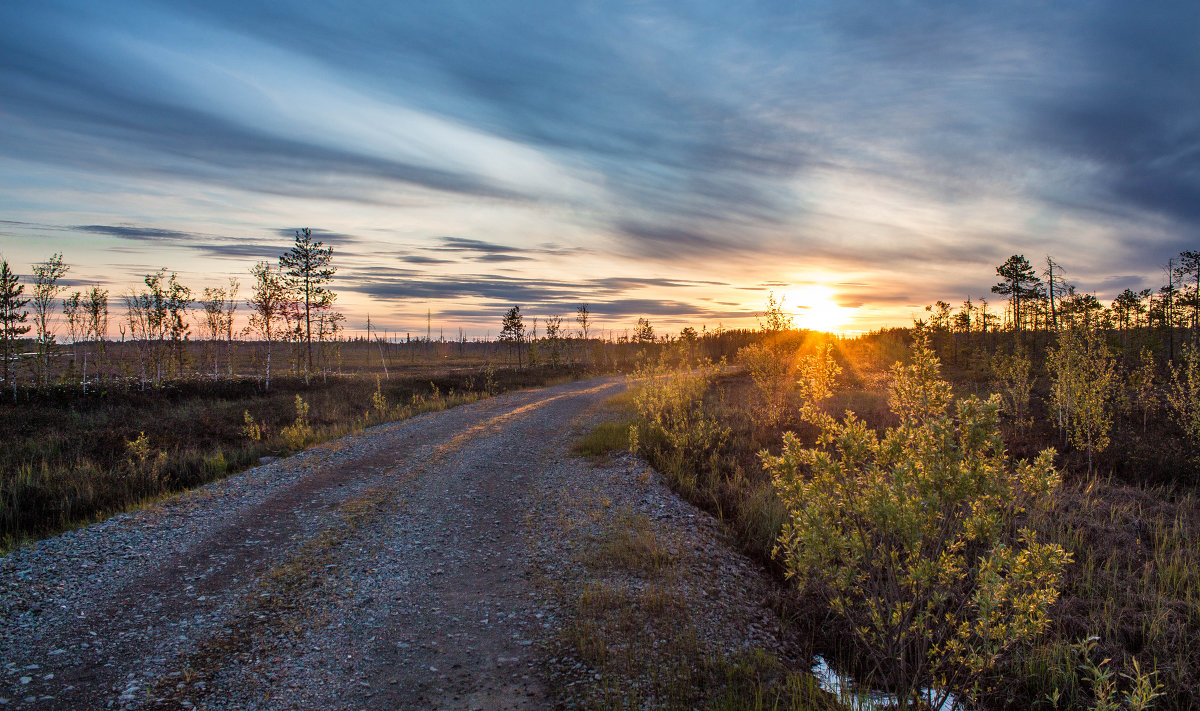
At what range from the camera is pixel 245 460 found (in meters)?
11.9

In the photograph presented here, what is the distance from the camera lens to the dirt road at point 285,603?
4246 millimetres

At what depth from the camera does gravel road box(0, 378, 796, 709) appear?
424 cm

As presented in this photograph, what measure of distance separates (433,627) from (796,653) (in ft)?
12.1

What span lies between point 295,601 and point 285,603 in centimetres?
9

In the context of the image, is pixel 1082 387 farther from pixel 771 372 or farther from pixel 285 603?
pixel 285 603

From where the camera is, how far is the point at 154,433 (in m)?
16.6

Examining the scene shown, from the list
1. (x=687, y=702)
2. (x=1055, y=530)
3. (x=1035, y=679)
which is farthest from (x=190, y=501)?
(x=1055, y=530)

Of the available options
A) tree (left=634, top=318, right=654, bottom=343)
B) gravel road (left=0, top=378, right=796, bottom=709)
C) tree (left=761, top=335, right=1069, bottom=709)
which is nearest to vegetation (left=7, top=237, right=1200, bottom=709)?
tree (left=761, top=335, right=1069, bottom=709)

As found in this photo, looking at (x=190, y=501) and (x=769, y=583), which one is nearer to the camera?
(x=769, y=583)

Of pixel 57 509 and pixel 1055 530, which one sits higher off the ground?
pixel 57 509

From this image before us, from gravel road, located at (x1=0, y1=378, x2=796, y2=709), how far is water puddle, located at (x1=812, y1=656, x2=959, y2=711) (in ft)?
3.34

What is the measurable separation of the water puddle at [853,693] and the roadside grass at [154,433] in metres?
9.89

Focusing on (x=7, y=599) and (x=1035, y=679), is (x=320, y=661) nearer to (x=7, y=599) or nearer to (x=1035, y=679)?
(x=7, y=599)

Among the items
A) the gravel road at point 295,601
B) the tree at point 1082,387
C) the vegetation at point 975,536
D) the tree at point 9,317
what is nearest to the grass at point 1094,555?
the vegetation at point 975,536
